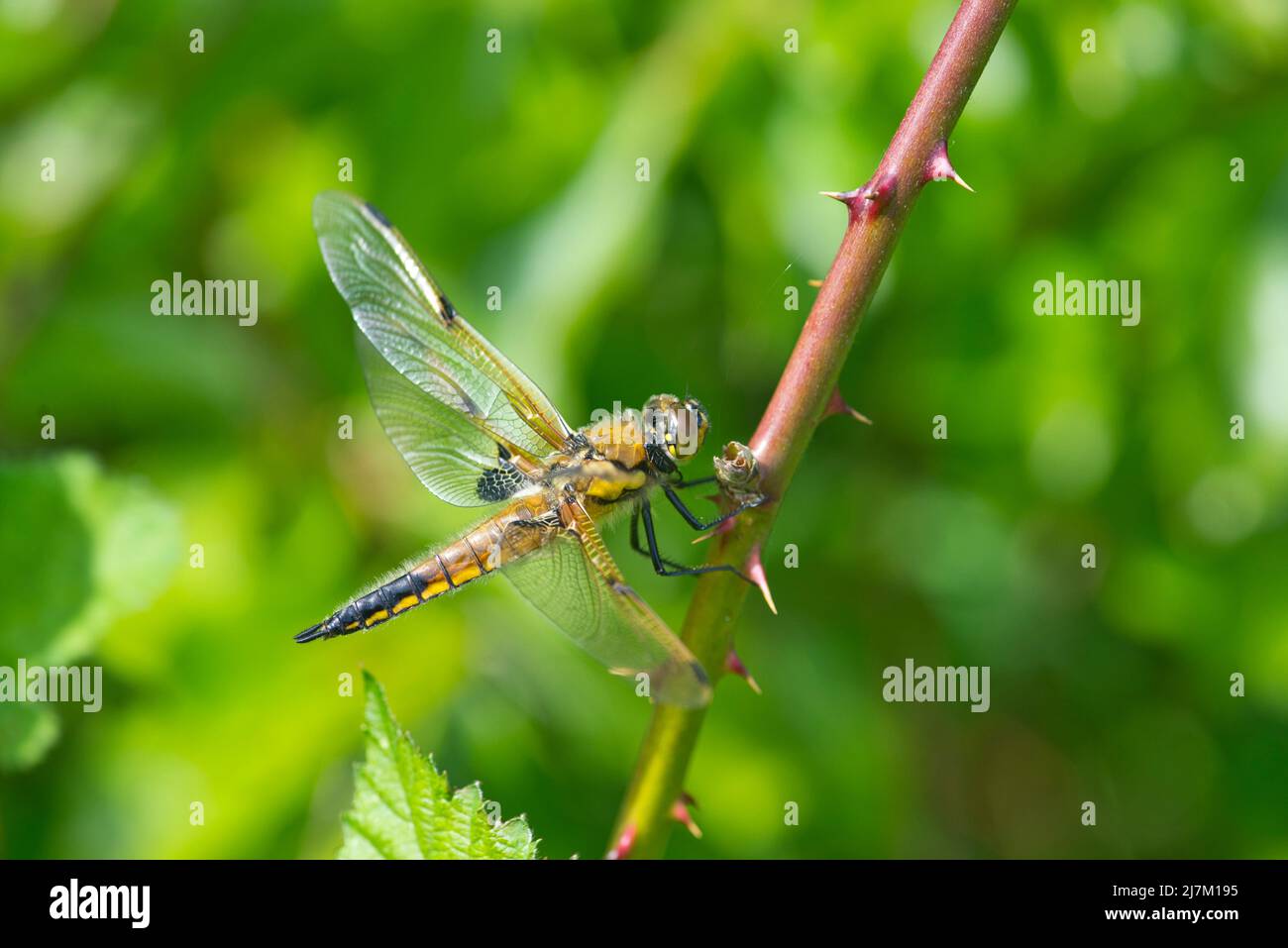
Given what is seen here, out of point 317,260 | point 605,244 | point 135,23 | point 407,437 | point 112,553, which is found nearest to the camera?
point 112,553

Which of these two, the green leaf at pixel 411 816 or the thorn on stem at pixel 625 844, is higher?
the green leaf at pixel 411 816

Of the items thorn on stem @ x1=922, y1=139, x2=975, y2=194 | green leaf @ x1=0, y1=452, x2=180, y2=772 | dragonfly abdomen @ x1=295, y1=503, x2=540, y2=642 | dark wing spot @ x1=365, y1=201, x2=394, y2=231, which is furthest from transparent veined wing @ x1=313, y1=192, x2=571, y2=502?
thorn on stem @ x1=922, y1=139, x2=975, y2=194

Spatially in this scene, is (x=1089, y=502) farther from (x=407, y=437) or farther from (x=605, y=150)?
(x=407, y=437)

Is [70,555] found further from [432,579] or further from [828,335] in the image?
[828,335]

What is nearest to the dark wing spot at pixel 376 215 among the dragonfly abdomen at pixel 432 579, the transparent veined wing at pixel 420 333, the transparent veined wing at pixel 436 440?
the transparent veined wing at pixel 420 333

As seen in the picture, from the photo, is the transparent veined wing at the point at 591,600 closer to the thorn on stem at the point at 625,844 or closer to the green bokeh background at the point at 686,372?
the thorn on stem at the point at 625,844

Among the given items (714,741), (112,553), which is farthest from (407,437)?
(714,741)
